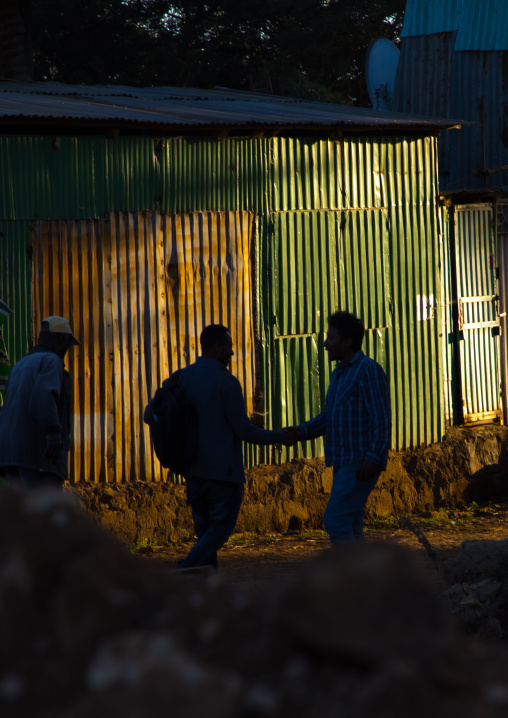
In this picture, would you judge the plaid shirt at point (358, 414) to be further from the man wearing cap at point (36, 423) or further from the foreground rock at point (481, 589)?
the man wearing cap at point (36, 423)

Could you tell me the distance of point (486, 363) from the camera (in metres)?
11.0

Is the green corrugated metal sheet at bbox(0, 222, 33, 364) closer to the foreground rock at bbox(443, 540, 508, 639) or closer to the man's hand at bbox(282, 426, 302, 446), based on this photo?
the man's hand at bbox(282, 426, 302, 446)

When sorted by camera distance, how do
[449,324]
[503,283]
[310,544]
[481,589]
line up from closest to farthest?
1. [481,589]
2. [310,544]
3. [449,324]
4. [503,283]

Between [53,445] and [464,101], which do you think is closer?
[53,445]

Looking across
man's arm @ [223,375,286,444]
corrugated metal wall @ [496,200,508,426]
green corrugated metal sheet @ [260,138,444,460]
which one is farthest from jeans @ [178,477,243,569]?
corrugated metal wall @ [496,200,508,426]

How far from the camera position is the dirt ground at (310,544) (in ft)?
25.8

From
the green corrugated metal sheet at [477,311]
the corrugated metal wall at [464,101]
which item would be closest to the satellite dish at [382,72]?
the corrugated metal wall at [464,101]

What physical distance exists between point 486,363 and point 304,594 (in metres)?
9.32

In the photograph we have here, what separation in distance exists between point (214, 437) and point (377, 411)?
1055 mm

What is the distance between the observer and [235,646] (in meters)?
2.08

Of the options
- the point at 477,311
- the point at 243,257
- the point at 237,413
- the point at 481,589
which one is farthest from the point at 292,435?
the point at 477,311

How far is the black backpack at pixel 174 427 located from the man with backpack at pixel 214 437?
19 mm

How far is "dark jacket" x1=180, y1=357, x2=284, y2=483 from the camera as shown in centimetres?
622

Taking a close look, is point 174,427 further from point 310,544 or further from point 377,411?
point 310,544
